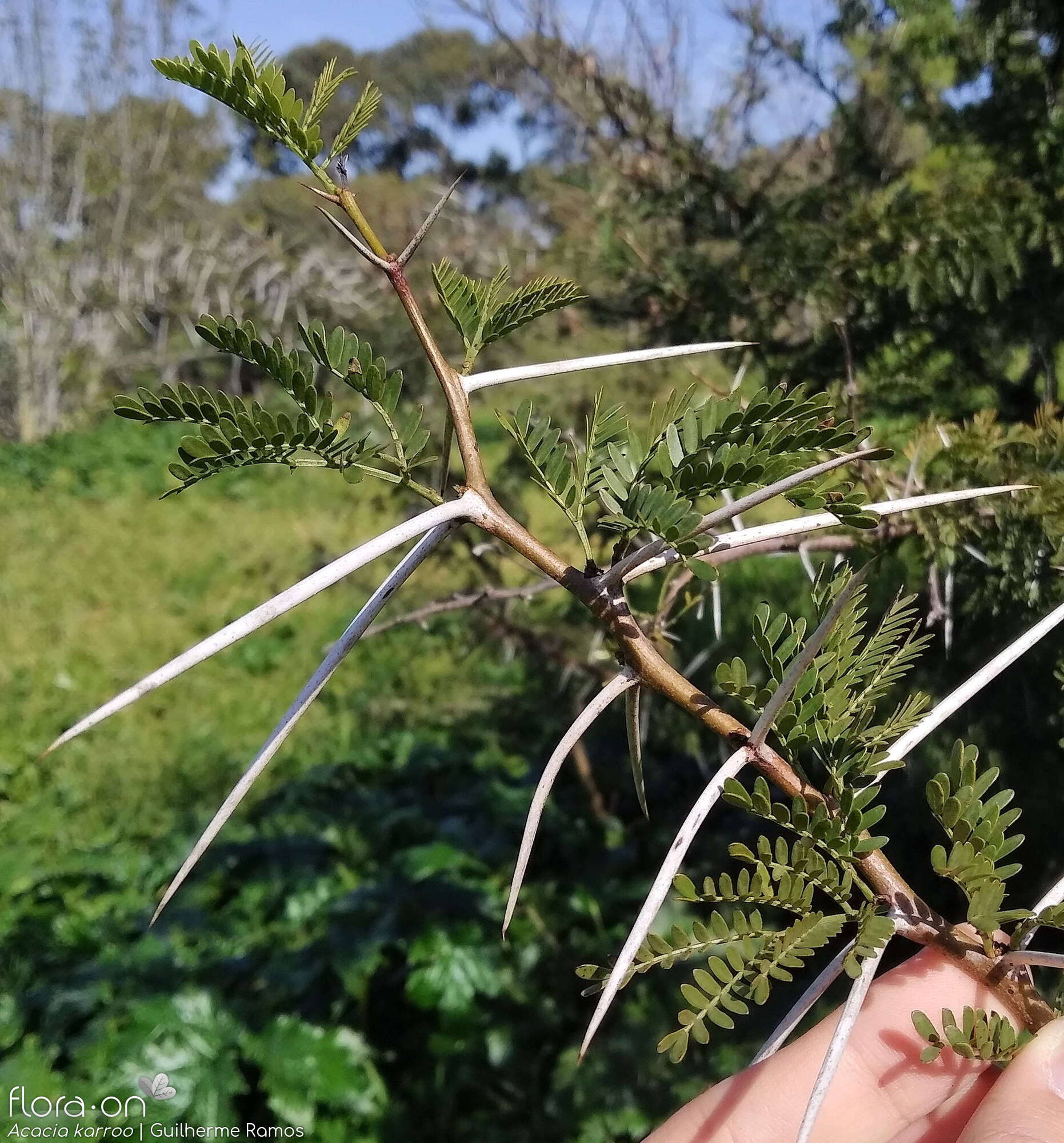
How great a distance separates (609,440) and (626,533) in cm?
10

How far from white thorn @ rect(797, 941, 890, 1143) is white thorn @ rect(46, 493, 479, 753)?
15.2 inches

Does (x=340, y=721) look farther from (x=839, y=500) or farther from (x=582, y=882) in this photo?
(x=839, y=500)

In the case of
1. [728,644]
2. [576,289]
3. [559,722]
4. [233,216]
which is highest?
[233,216]

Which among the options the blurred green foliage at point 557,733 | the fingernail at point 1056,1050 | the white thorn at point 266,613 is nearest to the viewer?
the white thorn at point 266,613

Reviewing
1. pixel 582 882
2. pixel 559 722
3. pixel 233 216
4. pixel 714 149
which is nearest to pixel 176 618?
pixel 559 722

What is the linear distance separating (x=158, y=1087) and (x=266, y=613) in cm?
172

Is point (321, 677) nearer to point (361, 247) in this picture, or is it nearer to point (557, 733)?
point (361, 247)

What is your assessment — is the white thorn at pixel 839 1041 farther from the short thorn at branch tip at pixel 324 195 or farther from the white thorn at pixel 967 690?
the short thorn at branch tip at pixel 324 195

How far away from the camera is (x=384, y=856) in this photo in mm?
2508

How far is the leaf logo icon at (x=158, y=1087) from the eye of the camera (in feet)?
5.52

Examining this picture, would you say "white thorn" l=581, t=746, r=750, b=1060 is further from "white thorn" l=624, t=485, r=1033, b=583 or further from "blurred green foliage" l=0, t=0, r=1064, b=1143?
"blurred green foliage" l=0, t=0, r=1064, b=1143

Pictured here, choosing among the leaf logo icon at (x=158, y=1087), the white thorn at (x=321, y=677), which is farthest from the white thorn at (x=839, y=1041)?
the leaf logo icon at (x=158, y=1087)

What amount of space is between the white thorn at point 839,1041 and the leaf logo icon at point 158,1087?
1603 millimetres
